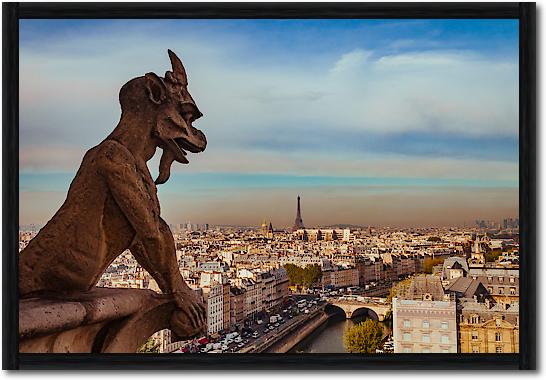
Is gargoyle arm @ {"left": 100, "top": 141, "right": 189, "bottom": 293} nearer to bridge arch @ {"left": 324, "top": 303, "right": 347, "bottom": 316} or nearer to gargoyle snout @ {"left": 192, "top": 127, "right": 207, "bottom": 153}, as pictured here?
gargoyle snout @ {"left": 192, "top": 127, "right": 207, "bottom": 153}

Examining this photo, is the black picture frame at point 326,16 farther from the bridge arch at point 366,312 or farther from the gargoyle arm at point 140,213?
the gargoyle arm at point 140,213

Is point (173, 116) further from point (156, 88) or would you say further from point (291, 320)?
point (291, 320)

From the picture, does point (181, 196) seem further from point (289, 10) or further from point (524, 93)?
point (524, 93)

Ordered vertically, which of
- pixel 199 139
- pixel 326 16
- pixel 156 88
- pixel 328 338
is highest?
pixel 326 16

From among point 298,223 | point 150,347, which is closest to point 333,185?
point 298,223

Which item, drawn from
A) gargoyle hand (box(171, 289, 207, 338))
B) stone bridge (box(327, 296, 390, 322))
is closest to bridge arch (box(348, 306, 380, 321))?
stone bridge (box(327, 296, 390, 322))

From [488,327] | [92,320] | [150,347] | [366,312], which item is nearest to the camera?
[92,320]

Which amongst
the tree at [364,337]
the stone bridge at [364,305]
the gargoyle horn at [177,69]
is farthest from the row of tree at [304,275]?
the gargoyle horn at [177,69]

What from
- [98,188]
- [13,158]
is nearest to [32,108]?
[13,158]
